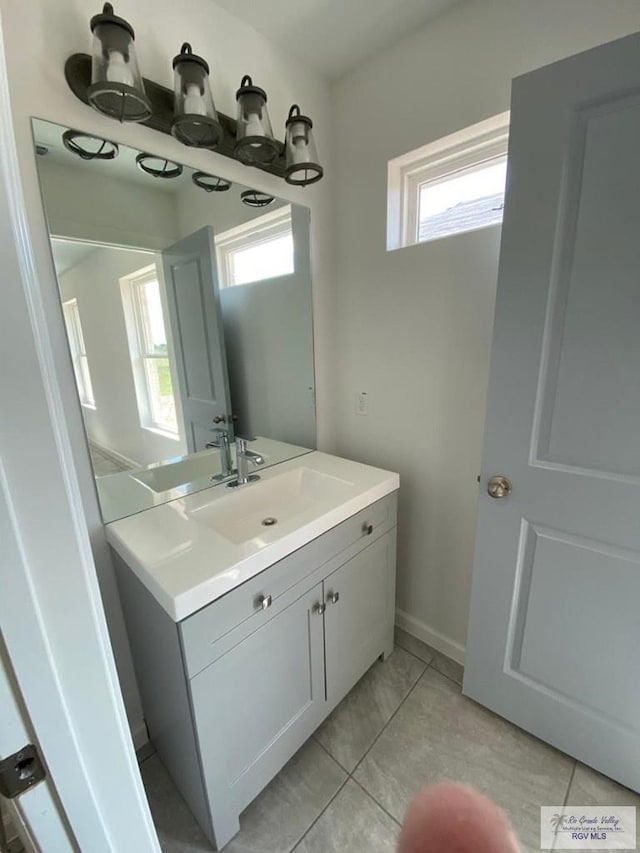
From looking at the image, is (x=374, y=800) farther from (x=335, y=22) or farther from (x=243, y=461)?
(x=335, y=22)

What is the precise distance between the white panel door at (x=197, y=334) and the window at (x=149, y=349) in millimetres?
39

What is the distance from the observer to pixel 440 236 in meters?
1.38

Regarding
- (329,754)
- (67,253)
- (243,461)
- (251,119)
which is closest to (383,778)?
(329,754)

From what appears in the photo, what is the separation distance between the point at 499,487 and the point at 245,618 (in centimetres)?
86

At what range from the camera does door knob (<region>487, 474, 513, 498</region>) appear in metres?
1.15

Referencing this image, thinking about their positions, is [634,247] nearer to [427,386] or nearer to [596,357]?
[596,357]

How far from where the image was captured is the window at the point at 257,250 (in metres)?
1.35

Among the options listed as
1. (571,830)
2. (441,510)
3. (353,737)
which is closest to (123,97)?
(441,510)

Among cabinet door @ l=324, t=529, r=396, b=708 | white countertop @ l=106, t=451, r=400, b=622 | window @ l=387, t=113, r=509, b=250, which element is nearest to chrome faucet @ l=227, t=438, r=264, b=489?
white countertop @ l=106, t=451, r=400, b=622

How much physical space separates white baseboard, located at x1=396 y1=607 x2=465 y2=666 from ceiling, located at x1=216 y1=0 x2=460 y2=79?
2.32 m

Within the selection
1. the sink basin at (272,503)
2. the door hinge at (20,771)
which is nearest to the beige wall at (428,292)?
the sink basin at (272,503)

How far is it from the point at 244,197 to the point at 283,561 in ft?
4.18

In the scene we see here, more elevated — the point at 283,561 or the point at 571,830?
the point at 283,561

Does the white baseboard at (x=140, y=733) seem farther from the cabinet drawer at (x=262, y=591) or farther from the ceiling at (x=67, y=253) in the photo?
the ceiling at (x=67, y=253)
